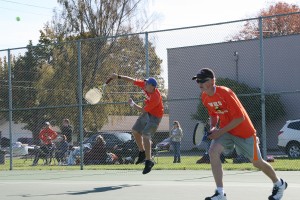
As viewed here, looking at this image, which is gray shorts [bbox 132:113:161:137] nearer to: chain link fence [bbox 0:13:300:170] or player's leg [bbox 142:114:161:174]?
player's leg [bbox 142:114:161:174]

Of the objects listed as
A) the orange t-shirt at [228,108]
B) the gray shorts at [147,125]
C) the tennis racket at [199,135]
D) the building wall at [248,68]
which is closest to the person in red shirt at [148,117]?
the gray shorts at [147,125]

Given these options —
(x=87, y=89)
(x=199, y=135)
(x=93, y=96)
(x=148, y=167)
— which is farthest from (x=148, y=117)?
(x=87, y=89)

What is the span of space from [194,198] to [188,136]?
1794 cm

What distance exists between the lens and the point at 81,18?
124 ft

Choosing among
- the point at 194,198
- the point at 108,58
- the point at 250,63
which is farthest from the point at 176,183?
the point at 250,63

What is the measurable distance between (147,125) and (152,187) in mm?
1684

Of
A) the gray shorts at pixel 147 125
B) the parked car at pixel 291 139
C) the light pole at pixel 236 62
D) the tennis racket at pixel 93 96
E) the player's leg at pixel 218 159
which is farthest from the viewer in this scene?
the light pole at pixel 236 62

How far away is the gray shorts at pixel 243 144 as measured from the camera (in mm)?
7832

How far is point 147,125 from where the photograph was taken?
39.5 feet

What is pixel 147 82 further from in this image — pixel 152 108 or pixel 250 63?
pixel 250 63

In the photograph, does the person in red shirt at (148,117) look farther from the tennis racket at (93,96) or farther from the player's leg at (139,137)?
the tennis racket at (93,96)

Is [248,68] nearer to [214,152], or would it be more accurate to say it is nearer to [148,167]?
[148,167]

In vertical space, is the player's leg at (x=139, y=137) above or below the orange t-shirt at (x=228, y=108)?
below

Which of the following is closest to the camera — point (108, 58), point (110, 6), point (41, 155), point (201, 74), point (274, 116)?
point (201, 74)
